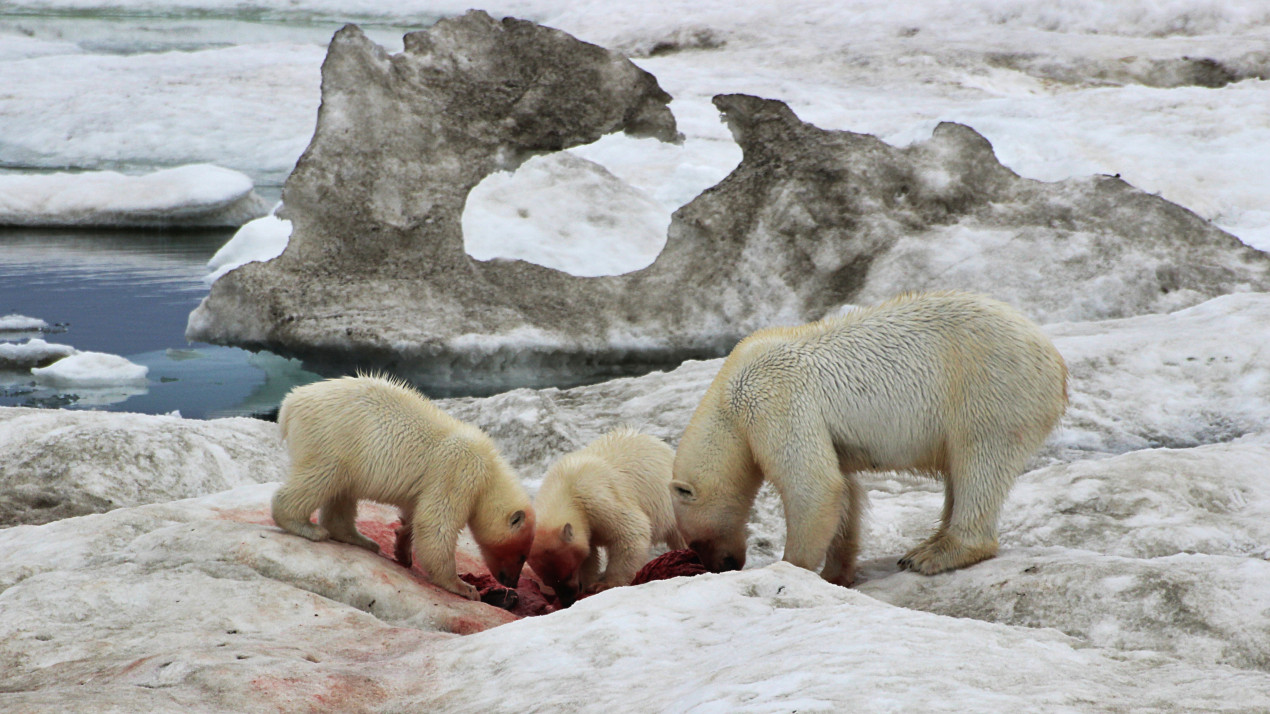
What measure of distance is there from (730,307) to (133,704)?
9077mm

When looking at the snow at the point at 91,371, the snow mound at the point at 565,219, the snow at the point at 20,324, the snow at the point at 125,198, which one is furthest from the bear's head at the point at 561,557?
the snow at the point at 125,198

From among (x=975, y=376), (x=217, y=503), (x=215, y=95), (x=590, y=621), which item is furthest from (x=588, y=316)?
(x=215, y=95)

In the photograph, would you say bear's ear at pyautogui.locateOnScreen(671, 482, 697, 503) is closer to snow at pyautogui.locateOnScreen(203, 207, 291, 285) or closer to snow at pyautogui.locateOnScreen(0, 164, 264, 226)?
snow at pyautogui.locateOnScreen(203, 207, 291, 285)

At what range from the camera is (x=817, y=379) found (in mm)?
5305

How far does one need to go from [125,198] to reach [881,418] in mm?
21964

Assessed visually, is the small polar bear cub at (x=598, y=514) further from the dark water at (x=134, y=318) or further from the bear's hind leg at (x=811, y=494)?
the dark water at (x=134, y=318)

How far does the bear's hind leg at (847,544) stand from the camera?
5508 mm

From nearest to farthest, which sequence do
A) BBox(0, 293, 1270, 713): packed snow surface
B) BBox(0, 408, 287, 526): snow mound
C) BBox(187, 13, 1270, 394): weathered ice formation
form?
BBox(0, 293, 1270, 713): packed snow surface, BBox(0, 408, 287, 526): snow mound, BBox(187, 13, 1270, 394): weathered ice formation

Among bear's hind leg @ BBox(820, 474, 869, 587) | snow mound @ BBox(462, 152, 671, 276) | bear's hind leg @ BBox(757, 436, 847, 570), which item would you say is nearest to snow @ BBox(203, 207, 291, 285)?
snow mound @ BBox(462, 152, 671, 276)

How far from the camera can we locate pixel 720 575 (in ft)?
14.5

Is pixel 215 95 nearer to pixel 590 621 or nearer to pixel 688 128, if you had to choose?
pixel 688 128

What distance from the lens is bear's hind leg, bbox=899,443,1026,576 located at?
201 inches

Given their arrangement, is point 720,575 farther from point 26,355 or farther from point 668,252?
point 26,355

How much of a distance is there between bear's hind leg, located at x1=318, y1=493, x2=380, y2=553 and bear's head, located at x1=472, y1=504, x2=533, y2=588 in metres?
0.61
